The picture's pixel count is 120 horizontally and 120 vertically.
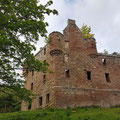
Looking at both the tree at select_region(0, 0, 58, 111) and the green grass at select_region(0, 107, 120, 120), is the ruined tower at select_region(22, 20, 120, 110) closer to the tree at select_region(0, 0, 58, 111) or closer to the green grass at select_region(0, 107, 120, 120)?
the green grass at select_region(0, 107, 120, 120)

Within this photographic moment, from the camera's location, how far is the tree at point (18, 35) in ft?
31.1

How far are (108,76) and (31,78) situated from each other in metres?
11.9

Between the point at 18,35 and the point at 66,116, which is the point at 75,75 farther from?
the point at 18,35

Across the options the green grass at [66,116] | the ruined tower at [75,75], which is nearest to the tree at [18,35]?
the green grass at [66,116]

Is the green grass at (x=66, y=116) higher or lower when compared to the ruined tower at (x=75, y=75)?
lower

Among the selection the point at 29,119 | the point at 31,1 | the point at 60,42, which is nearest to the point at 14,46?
the point at 31,1

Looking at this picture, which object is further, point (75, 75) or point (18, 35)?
point (75, 75)

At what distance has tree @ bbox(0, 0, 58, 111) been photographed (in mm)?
9492

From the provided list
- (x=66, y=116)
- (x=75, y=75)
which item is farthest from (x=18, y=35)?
(x=75, y=75)

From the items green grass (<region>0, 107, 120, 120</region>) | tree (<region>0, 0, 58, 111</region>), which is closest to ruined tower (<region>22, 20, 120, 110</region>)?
Result: green grass (<region>0, 107, 120, 120</region>)

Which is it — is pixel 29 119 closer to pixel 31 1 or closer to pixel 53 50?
pixel 31 1

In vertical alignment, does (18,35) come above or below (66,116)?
above

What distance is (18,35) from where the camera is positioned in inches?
420

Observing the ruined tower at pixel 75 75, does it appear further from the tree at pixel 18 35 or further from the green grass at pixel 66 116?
the tree at pixel 18 35
